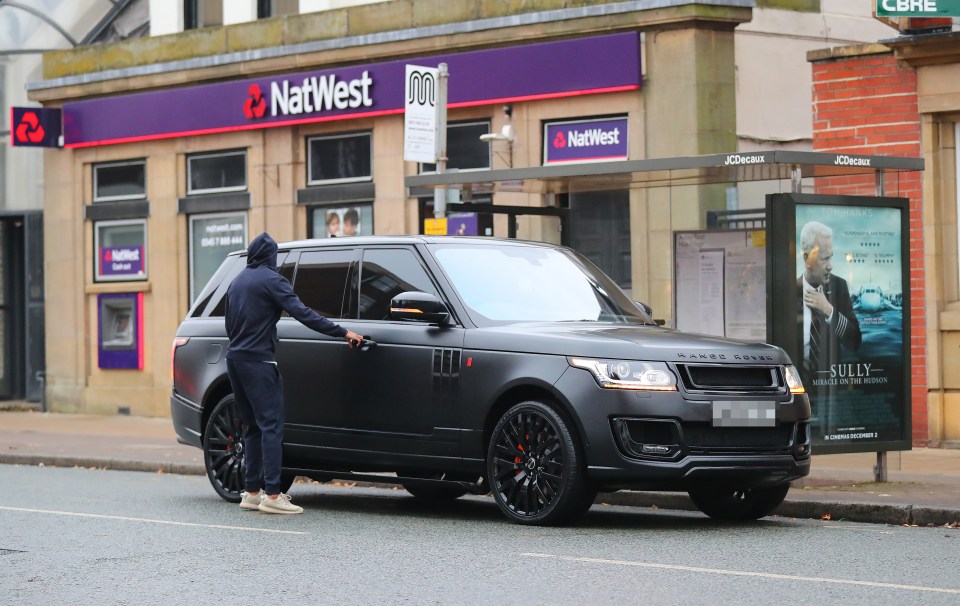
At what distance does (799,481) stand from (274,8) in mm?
13662

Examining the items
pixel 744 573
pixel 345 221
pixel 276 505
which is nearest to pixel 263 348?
pixel 276 505

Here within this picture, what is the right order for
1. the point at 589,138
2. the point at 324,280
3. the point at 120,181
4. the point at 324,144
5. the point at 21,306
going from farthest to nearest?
1. the point at 21,306
2. the point at 120,181
3. the point at 324,144
4. the point at 589,138
5. the point at 324,280

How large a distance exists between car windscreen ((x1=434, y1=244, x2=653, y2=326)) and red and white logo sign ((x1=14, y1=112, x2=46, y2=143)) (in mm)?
15470

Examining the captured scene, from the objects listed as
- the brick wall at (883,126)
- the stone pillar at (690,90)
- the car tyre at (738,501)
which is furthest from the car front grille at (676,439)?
the stone pillar at (690,90)

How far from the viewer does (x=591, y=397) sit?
986cm

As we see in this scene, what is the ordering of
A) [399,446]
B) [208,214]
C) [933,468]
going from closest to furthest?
[399,446]
[933,468]
[208,214]

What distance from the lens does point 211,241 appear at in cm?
2380

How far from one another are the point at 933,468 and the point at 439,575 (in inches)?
271

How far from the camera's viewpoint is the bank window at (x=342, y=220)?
2191 centimetres

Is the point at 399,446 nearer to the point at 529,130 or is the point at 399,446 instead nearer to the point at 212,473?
the point at 212,473

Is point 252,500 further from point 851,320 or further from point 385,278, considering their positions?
point 851,320

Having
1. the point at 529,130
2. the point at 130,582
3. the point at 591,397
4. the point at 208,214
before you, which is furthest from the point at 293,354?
the point at 208,214

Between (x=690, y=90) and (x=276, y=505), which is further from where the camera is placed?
(x=690, y=90)

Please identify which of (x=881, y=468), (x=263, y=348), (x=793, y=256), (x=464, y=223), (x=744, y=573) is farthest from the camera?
(x=464, y=223)
